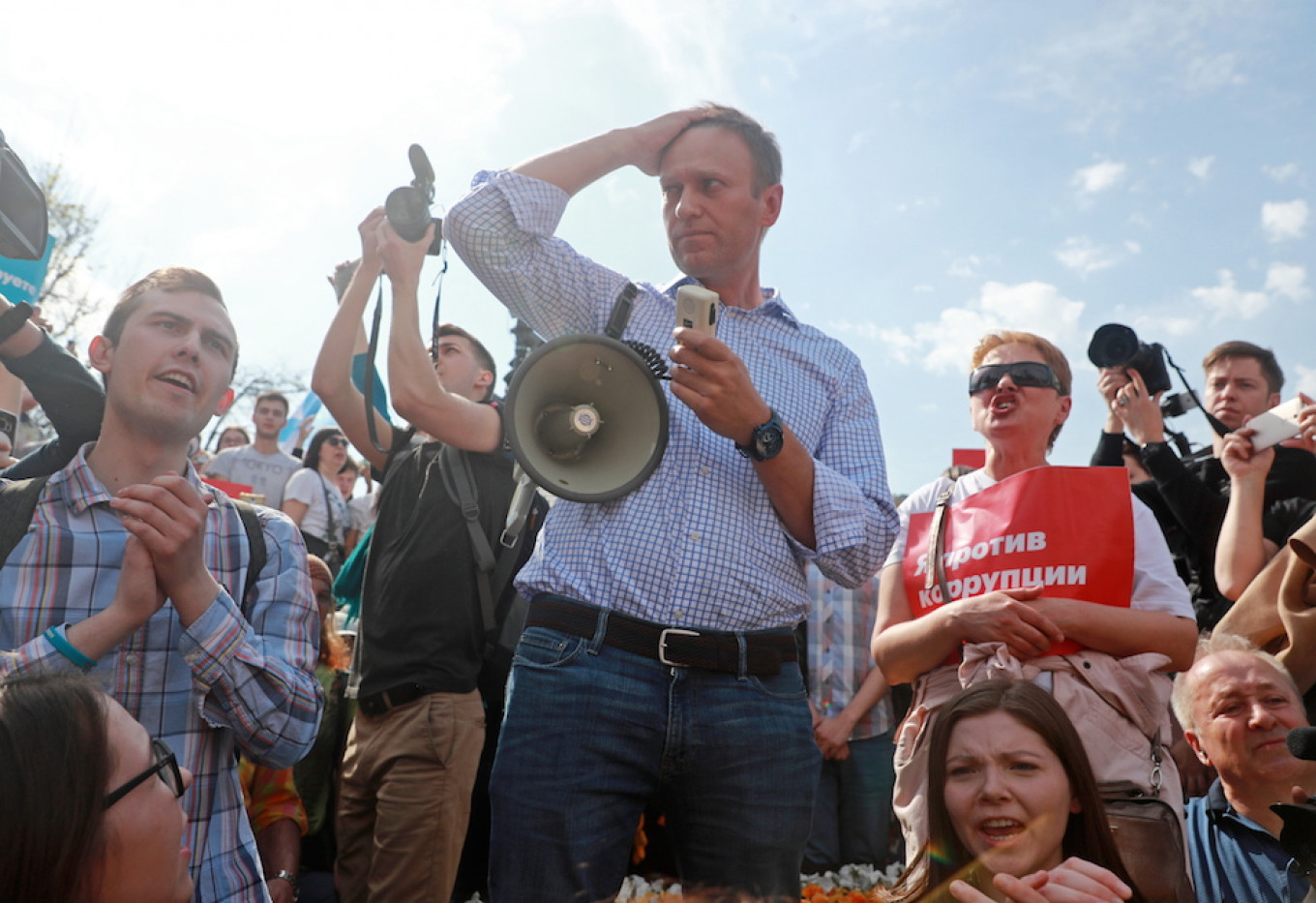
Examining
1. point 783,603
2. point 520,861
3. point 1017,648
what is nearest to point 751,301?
point 783,603

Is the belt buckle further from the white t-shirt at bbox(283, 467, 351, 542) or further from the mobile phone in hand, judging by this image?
the white t-shirt at bbox(283, 467, 351, 542)

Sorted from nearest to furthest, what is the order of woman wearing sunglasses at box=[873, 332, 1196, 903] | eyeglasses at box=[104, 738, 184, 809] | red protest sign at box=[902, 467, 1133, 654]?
eyeglasses at box=[104, 738, 184, 809], woman wearing sunglasses at box=[873, 332, 1196, 903], red protest sign at box=[902, 467, 1133, 654]

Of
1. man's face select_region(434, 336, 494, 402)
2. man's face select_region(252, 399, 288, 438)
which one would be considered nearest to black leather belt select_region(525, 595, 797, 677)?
man's face select_region(434, 336, 494, 402)

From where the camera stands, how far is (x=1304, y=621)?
3.11 m

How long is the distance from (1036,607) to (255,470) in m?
5.52

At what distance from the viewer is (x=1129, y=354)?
4176 millimetres

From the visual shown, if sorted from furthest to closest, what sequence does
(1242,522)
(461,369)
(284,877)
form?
(461,369) → (1242,522) → (284,877)

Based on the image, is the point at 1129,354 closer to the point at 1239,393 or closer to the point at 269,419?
the point at 1239,393

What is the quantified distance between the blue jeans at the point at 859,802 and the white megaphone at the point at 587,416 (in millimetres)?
3388

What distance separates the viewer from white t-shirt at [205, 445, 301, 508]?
6.79 m

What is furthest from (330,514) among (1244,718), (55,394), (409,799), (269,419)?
(1244,718)

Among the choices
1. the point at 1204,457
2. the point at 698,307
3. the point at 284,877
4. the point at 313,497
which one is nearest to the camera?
the point at 698,307

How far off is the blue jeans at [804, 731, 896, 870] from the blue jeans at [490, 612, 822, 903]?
10.8ft

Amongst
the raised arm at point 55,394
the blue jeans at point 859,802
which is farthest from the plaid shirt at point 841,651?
the raised arm at point 55,394
